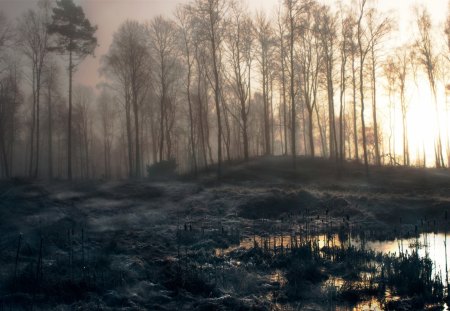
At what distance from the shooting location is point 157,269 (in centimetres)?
1109

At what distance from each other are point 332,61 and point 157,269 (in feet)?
95.9

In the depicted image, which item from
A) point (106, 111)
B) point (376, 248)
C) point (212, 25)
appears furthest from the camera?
point (106, 111)

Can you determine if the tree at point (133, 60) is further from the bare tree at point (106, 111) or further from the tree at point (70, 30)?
the bare tree at point (106, 111)

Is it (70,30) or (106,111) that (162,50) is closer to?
(70,30)

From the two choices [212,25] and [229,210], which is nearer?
[229,210]

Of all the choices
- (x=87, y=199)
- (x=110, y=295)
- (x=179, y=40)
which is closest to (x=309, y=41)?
(x=179, y=40)

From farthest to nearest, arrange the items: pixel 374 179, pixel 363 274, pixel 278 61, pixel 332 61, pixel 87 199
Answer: pixel 278 61 < pixel 332 61 < pixel 374 179 < pixel 87 199 < pixel 363 274

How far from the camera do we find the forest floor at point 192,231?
920cm

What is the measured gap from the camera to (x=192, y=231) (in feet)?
53.2

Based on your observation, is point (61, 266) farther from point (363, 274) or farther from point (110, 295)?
point (363, 274)

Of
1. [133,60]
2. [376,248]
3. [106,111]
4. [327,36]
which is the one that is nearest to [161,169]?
[133,60]

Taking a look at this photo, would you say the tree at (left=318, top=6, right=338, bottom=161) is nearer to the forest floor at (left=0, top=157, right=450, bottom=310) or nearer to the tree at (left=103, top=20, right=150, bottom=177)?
the forest floor at (left=0, top=157, right=450, bottom=310)

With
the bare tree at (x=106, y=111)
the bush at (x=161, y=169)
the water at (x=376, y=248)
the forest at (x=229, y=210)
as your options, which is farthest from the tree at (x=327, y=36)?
the bare tree at (x=106, y=111)

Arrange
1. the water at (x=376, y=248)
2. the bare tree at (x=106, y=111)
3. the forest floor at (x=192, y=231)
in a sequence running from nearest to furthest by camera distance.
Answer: the water at (x=376, y=248), the forest floor at (x=192, y=231), the bare tree at (x=106, y=111)
